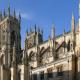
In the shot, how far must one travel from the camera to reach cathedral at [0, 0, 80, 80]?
5419 centimetres

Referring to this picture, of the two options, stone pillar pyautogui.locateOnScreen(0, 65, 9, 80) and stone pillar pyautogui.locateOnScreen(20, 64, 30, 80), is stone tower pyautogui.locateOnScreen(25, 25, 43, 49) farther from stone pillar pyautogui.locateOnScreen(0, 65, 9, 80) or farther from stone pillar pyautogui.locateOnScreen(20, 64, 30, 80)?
stone pillar pyautogui.locateOnScreen(20, 64, 30, 80)

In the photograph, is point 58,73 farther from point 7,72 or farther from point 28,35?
point 28,35

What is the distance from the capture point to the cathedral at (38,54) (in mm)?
54188

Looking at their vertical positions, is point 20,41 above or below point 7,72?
above

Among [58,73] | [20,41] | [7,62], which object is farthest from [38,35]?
[58,73]

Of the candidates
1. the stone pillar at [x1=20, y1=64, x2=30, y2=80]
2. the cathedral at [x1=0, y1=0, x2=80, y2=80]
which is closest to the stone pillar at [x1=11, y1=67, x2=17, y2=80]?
→ the cathedral at [x1=0, y1=0, x2=80, y2=80]

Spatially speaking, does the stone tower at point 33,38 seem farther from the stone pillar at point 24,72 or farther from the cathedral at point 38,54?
the stone pillar at point 24,72

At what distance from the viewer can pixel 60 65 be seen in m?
55.2

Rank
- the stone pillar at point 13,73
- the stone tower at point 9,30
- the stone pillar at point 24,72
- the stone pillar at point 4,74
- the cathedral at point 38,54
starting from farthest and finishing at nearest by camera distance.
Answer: the stone tower at point 9,30, the stone pillar at point 4,74, the stone pillar at point 13,73, the stone pillar at point 24,72, the cathedral at point 38,54

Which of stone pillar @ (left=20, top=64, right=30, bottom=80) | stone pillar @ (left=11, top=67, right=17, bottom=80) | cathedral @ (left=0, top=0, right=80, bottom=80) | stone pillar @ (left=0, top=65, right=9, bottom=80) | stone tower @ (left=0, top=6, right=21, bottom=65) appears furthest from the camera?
stone tower @ (left=0, top=6, right=21, bottom=65)

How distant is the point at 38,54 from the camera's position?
78250mm

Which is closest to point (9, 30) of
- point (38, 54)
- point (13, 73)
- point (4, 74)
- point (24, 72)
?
point (38, 54)

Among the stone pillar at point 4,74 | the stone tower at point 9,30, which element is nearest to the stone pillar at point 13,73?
the stone pillar at point 4,74

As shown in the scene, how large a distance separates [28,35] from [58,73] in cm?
4755
